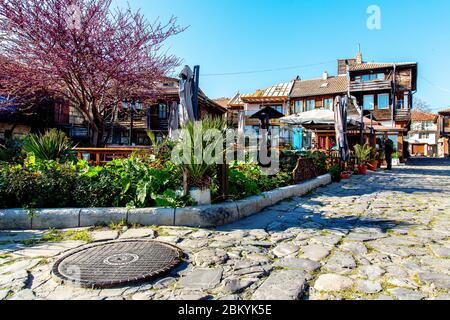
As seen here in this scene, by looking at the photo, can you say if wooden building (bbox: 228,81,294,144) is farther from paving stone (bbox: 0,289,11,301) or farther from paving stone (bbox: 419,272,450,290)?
paving stone (bbox: 0,289,11,301)

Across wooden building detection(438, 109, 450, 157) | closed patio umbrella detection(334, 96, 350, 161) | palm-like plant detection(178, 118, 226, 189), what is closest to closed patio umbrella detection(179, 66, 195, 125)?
palm-like plant detection(178, 118, 226, 189)

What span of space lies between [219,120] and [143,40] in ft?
24.9

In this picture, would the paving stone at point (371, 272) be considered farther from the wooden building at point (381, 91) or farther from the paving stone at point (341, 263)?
the wooden building at point (381, 91)

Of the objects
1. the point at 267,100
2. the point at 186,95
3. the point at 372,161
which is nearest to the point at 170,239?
the point at 186,95

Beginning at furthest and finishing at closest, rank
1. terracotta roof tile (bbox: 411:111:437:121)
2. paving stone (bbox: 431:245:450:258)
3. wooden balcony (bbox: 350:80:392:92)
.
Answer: terracotta roof tile (bbox: 411:111:437:121) < wooden balcony (bbox: 350:80:392:92) < paving stone (bbox: 431:245:450:258)

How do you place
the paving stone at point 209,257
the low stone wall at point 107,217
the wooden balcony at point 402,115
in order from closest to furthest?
1. the paving stone at point 209,257
2. the low stone wall at point 107,217
3. the wooden balcony at point 402,115

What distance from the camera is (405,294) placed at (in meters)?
2.08

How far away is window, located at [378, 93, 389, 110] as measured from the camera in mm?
28750

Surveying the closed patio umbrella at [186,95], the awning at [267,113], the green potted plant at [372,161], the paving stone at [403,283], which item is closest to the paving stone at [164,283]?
the paving stone at [403,283]

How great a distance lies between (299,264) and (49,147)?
20.3ft

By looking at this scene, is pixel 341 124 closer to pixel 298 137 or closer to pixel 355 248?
pixel 355 248

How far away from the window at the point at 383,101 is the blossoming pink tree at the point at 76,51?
996 inches

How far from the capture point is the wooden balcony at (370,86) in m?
27.7

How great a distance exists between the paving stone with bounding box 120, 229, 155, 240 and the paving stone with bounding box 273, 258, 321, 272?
1621 millimetres
